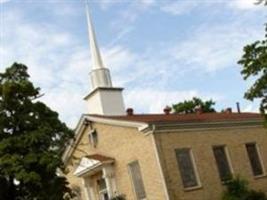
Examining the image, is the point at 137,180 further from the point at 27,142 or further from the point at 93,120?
the point at 27,142

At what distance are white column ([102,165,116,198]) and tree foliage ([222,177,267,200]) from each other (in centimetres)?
668

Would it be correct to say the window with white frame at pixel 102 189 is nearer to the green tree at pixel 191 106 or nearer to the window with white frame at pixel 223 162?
Answer: the window with white frame at pixel 223 162

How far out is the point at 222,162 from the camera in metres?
34.9

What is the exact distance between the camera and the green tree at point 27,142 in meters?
22.0

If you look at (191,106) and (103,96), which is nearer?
(103,96)

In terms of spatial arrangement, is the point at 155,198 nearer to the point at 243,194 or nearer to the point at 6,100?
the point at 243,194

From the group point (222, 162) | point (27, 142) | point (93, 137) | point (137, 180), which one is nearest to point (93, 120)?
point (93, 137)

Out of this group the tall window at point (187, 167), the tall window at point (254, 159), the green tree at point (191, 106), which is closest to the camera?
the tall window at point (187, 167)

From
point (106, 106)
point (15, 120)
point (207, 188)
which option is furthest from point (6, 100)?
point (106, 106)

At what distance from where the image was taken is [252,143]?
37000 mm

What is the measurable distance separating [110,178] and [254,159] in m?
8.78

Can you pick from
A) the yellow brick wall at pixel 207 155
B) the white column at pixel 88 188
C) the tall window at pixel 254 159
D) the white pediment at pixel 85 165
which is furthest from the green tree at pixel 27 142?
the tall window at pixel 254 159

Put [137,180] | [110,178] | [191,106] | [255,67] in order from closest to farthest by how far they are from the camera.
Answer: [255,67] → [137,180] → [110,178] → [191,106]

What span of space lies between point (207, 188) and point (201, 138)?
283 centimetres
